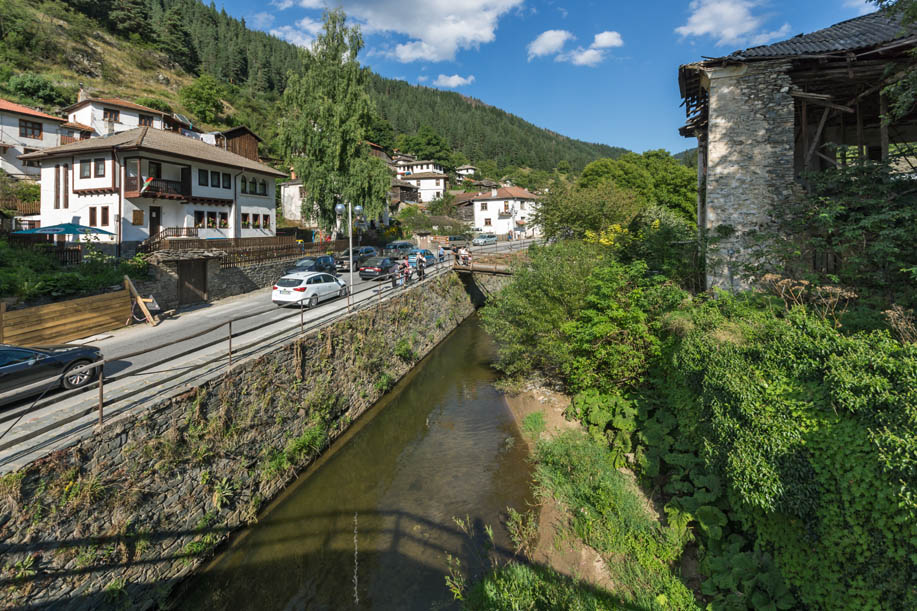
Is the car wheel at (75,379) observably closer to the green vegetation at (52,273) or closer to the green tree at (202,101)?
the green vegetation at (52,273)

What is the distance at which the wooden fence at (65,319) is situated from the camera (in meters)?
13.6

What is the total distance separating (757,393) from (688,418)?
2778 millimetres

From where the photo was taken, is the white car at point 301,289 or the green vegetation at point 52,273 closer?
the green vegetation at point 52,273

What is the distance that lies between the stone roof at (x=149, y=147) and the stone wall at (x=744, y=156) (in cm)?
2712

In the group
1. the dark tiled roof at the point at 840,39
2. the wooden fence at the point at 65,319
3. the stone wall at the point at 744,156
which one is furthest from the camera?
the wooden fence at the point at 65,319

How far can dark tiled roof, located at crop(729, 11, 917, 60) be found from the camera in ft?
40.5

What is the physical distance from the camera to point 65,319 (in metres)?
15.2

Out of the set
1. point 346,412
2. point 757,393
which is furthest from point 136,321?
point 757,393

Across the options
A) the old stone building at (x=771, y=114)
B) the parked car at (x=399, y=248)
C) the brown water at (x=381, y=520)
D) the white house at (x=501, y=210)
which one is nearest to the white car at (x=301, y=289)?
the brown water at (x=381, y=520)

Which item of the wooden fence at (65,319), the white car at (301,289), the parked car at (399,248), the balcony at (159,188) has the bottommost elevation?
the wooden fence at (65,319)

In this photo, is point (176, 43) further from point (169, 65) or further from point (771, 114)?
point (771, 114)

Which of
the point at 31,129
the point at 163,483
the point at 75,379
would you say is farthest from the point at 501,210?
the point at 163,483

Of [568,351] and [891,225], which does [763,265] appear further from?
[568,351]

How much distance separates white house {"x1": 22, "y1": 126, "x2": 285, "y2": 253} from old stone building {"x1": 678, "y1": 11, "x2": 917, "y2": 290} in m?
27.2
